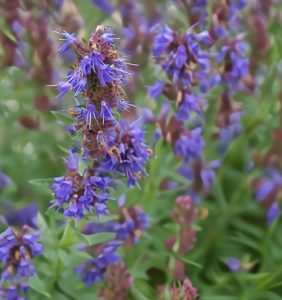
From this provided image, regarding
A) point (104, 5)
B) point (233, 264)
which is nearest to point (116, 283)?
point (233, 264)

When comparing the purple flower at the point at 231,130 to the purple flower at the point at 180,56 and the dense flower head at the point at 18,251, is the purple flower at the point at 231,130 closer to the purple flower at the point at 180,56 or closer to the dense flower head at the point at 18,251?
the purple flower at the point at 180,56

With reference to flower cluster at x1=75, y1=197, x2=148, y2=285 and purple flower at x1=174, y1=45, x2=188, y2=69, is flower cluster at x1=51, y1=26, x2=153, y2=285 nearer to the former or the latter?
flower cluster at x1=75, y1=197, x2=148, y2=285

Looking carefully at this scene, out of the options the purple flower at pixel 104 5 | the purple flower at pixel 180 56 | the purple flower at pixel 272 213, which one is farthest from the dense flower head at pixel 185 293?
the purple flower at pixel 104 5

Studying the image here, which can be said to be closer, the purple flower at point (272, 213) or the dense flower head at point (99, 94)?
the dense flower head at point (99, 94)

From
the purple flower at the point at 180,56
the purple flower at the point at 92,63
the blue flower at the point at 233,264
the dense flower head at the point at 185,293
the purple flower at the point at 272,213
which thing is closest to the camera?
the purple flower at the point at 92,63

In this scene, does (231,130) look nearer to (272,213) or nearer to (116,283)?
(272,213)

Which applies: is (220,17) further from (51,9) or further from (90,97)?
(90,97)

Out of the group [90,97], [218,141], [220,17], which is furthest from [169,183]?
[90,97]
